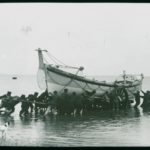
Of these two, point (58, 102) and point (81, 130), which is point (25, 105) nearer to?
point (58, 102)

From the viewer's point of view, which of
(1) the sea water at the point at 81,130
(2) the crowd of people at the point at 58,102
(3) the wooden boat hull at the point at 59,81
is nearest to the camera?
(1) the sea water at the point at 81,130

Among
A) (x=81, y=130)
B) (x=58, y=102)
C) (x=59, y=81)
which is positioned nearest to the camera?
(x=81, y=130)

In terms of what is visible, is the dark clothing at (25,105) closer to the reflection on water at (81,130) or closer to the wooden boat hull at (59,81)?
the reflection on water at (81,130)

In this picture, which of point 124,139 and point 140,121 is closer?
Answer: point 124,139

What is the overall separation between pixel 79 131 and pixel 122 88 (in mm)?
7779

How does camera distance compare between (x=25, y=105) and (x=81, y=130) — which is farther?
(x=25, y=105)

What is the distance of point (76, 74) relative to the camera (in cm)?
2175

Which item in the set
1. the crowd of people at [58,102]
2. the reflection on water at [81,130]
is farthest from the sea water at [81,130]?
the crowd of people at [58,102]

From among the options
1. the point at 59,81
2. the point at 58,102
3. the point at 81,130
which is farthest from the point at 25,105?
the point at 81,130

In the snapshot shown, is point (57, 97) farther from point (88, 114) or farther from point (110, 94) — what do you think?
point (110, 94)

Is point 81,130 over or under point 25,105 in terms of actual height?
under

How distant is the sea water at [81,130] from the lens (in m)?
13.5

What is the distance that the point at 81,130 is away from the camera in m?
15.6

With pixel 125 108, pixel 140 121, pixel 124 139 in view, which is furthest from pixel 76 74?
pixel 124 139
